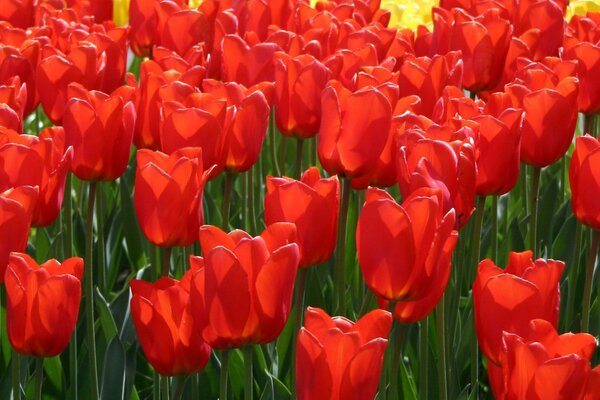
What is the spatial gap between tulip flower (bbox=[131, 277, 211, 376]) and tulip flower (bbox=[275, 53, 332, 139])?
35.1 inches

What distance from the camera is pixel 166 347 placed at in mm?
1757

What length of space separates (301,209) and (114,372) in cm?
57

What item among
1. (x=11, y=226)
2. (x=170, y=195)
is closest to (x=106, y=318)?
(x=170, y=195)

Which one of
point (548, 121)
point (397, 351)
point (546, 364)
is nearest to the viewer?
point (546, 364)

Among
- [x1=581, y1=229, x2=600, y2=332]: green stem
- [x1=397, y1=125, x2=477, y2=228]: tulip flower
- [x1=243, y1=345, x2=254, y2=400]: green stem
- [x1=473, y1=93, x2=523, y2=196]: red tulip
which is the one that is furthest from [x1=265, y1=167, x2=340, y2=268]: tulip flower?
[x1=581, y1=229, x2=600, y2=332]: green stem

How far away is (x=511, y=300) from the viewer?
5.59 feet

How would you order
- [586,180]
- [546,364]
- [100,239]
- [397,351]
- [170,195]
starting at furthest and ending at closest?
[100,239] → [586,180] → [170,195] → [397,351] → [546,364]

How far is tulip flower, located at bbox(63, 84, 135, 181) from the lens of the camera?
223 cm

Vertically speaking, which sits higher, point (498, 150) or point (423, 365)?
point (498, 150)

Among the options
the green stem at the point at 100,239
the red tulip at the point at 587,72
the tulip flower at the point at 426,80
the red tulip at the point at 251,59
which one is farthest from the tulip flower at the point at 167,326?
the red tulip at the point at 587,72

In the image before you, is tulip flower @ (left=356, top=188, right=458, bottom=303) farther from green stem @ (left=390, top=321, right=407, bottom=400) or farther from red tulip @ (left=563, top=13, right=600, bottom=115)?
red tulip @ (left=563, top=13, right=600, bottom=115)

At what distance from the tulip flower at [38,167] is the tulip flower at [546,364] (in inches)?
35.0

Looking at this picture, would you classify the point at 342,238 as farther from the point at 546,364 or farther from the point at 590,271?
the point at 546,364

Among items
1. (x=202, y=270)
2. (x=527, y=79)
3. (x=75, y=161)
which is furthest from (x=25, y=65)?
(x=202, y=270)
